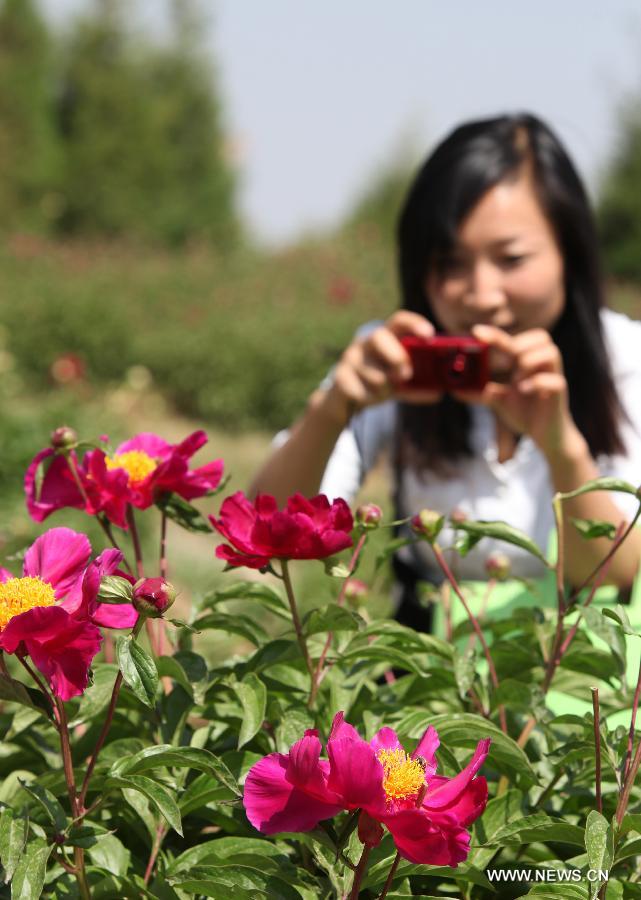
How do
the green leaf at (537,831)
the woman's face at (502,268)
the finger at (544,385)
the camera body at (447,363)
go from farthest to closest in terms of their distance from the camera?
1. the woman's face at (502,268)
2. the camera body at (447,363)
3. the finger at (544,385)
4. the green leaf at (537,831)

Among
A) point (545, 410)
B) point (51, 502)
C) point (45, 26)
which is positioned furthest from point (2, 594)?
point (45, 26)

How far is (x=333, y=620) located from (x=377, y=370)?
77 cm

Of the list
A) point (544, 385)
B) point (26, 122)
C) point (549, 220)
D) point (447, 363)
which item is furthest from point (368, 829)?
point (26, 122)

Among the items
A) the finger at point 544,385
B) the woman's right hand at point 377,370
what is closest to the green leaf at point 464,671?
the finger at point 544,385

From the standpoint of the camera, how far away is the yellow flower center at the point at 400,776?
64 cm

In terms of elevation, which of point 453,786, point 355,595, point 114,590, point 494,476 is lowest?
point 494,476

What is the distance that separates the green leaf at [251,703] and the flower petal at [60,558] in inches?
5.3

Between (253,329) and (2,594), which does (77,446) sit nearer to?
(2,594)

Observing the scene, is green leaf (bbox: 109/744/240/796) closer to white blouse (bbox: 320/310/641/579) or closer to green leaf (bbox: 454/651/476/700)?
green leaf (bbox: 454/651/476/700)

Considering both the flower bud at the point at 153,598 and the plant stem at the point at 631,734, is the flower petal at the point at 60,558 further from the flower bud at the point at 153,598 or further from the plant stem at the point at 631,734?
the plant stem at the point at 631,734

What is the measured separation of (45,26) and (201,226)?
12.1 ft

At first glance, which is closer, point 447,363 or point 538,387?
point 538,387

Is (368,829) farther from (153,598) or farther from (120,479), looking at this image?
(120,479)

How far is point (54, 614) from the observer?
0.64 m
